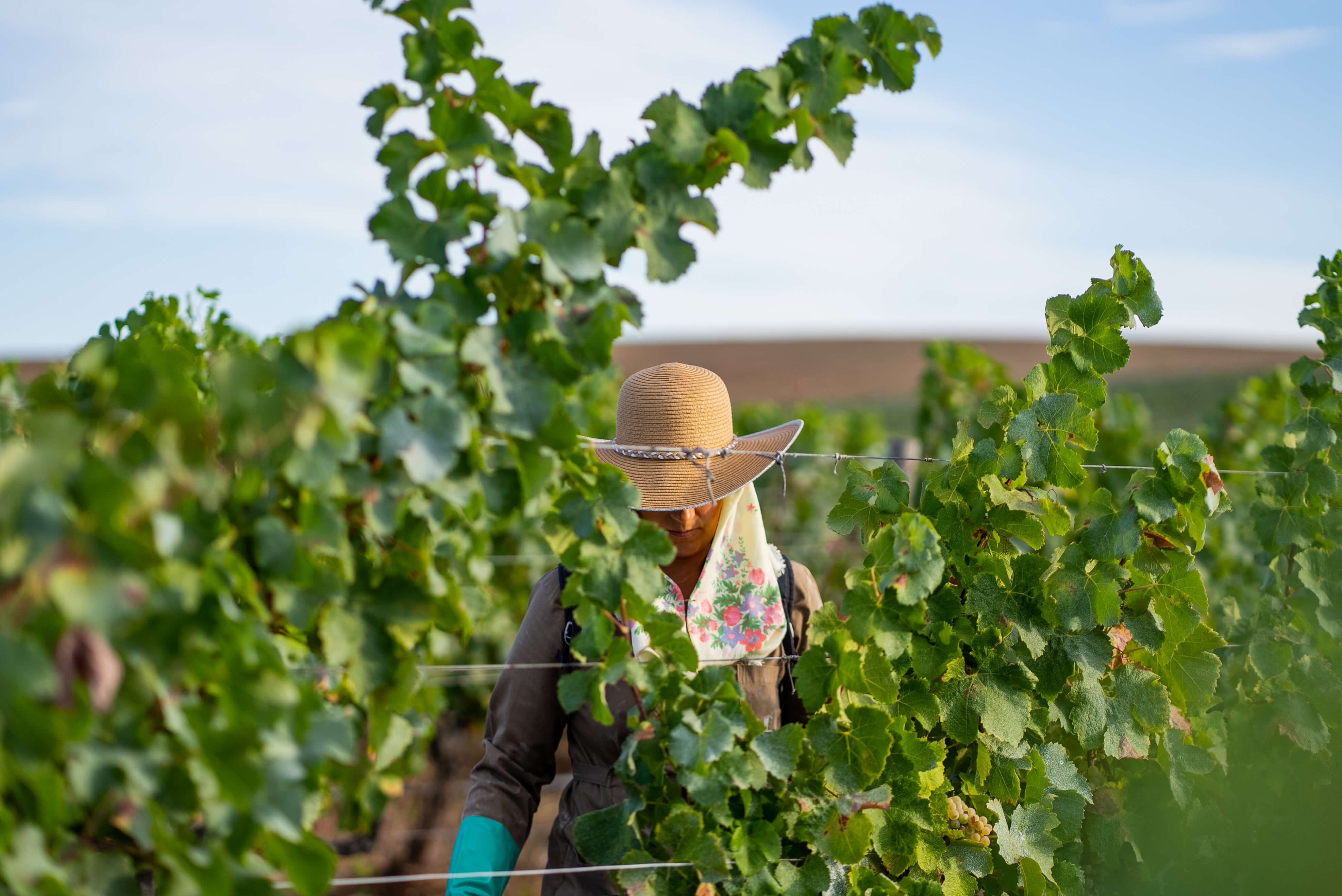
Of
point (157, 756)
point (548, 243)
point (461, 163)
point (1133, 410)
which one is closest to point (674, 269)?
A: point (548, 243)

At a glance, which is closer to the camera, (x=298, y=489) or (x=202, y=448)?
(x=202, y=448)

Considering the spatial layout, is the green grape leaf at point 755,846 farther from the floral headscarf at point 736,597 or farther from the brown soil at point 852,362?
the brown soil at point 852,362

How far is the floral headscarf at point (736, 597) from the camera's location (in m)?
2.01

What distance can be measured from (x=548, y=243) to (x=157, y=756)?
0.75 metres

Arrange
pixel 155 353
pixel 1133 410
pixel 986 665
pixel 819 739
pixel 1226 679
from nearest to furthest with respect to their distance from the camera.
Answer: pixel 155 353 → pixel 819 739 → pixel 986 665 → pixel 1226 679 → pixel 1133 410

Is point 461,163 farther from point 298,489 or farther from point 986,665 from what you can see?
point 986,665

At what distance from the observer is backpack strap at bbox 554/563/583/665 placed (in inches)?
78.2

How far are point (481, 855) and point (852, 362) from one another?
1254 inches

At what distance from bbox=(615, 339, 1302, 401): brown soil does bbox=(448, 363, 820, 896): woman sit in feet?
81.6

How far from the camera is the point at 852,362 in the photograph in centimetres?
3281

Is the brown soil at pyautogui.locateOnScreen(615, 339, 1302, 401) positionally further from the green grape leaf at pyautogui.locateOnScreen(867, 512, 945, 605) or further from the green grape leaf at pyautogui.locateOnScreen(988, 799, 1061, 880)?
the green grape leaf at pyautogui.locateOnScreen(867, 512, 945, 605)

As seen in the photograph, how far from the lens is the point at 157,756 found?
39.0 inches

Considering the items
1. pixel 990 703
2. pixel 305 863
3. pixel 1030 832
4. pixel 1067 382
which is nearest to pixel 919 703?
pixel 990 703

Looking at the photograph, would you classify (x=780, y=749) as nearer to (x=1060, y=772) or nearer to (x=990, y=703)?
(x=990, y=703)
